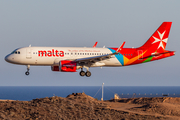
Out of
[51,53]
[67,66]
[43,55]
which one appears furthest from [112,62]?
[43,55]

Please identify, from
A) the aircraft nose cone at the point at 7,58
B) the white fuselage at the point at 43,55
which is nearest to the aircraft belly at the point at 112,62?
the white fuselage at the point at 43,55

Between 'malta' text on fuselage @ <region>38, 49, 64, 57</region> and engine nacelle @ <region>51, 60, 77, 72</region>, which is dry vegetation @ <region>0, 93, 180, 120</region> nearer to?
engine nacelle @ <region>51, 60, 77, 72</region>

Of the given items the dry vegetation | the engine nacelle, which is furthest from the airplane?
the dry vegetation

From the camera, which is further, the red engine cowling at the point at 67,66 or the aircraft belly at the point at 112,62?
the aircraft belly at the point at 112,62

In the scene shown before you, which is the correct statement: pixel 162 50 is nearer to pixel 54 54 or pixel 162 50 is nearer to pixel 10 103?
pixel 54 54

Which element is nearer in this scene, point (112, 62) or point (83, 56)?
point (83, 56)

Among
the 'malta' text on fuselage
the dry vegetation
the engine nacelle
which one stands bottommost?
the dry vegetation

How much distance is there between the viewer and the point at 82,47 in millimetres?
54375

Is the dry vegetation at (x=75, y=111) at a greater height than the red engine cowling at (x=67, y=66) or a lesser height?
lesser

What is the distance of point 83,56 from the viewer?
175 feet

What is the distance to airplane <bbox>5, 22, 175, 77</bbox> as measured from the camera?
51.0m

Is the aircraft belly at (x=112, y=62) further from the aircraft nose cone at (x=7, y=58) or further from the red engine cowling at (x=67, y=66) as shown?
the aircraft nose cone at (x=7, y=58)

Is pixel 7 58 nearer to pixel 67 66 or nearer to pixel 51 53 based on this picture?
pixel 51 53

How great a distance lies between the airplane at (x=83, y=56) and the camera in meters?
51.0
